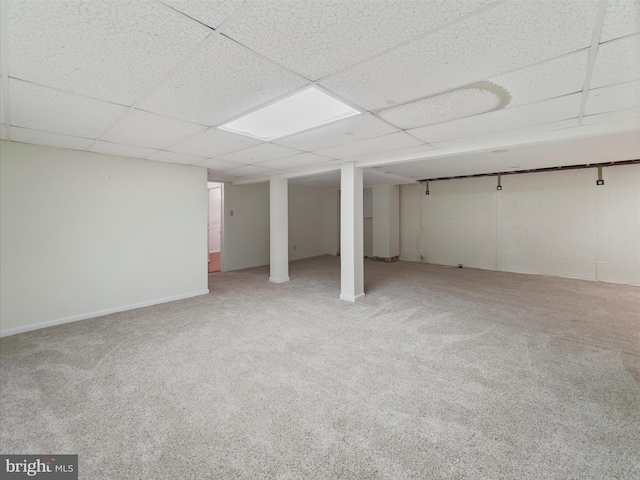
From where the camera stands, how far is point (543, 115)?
2236 millimetres

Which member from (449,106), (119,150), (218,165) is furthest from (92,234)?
(449,106)

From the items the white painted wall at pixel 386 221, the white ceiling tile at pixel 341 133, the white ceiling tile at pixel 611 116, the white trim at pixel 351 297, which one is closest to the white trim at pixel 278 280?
the white trim at pixel 351 297

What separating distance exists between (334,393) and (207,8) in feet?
7.56

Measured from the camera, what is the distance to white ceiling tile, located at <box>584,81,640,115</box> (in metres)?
1.73

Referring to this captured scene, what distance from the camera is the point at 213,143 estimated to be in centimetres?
297

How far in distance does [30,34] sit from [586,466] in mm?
3402

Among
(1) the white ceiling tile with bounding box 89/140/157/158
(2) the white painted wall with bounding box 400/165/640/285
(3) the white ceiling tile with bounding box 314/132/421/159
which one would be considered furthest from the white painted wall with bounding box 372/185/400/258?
(1) the white ceiling tile with bounding box 89/140/157/158

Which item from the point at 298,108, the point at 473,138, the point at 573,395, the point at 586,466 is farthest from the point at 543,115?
the point at 586,466

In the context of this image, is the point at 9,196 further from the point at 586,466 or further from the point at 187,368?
the point at 586,466

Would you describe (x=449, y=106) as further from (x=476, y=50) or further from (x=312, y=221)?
(x=312, y=221)

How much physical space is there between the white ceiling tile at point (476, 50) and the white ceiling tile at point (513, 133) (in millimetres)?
1411

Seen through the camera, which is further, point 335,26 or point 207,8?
point 335,26

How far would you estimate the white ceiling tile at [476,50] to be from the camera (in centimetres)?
111

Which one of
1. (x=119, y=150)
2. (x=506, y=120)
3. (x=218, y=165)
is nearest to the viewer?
(x=506, y=120)
